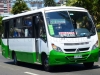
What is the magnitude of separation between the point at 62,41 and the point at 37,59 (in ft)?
6.60

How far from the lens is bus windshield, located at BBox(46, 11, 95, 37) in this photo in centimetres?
1380

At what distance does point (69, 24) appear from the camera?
14.1m

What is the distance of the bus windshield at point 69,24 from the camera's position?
1380 centimetres

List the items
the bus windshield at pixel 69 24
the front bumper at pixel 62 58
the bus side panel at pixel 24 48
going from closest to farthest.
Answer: the front bumper at pixel 62 58, the bus windshield at pixel 69 24, the bus side panel at pixel 24 48

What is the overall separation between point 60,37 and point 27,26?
10.2 feet

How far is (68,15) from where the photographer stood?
567 inches

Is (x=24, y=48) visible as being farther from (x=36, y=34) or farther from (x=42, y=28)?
(x=42, y=28)

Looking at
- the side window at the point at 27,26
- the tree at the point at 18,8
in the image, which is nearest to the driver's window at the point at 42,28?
the side window at the point at 27,26

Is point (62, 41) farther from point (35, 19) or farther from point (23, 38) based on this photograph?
point (23, 38)

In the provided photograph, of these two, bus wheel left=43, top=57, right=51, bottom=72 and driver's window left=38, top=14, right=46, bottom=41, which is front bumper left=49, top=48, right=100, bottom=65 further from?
driver's window left=38, top=14, right=46, bottom=41

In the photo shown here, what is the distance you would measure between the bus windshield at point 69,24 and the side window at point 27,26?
1852mm

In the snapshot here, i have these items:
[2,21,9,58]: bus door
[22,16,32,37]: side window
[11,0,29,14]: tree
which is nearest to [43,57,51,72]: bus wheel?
[22,16,32,37]: side window

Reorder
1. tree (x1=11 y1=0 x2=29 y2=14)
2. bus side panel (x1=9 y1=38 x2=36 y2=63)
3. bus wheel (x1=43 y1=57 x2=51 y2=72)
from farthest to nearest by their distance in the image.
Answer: tree (x1=11 y1=0 x2=29 y2=14) < bus side panel (x1=9 y1=38 x2=36 y2=63) < bus wheel (x1=43 y1=57 x2=51 y2=72)

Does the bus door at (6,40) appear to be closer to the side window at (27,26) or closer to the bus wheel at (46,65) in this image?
the side window at (27,26)
